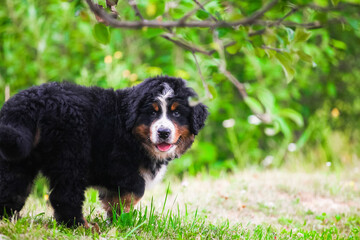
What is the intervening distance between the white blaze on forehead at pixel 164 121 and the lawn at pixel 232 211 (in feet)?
1.63

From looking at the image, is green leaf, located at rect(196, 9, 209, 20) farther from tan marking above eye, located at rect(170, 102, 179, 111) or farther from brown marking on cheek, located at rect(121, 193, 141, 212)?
Answer: brown marking on cheek, located at rect(121, 193, 141, 212)

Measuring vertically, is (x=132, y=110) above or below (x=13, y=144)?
below

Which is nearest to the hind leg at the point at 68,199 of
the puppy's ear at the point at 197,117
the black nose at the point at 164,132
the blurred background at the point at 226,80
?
the black nose at the point at 164,132

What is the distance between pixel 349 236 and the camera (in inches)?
162

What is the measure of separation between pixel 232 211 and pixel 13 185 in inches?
109

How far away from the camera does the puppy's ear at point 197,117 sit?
4.06m

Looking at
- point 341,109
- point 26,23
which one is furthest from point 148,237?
point 341,109

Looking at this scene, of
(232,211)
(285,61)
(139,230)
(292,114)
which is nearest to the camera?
(285,61)

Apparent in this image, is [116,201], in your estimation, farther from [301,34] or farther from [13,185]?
[301,34]

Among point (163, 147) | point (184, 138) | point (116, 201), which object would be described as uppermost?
point (163, 147)

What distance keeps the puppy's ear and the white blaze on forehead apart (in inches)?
11.8

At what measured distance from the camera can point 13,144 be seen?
Answer: 2.96 meters

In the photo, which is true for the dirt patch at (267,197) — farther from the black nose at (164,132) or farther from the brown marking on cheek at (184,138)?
the black nose at (164,132)

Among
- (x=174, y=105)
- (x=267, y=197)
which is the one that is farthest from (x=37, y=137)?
(x=267, y=197)
